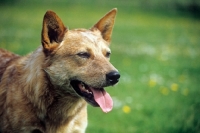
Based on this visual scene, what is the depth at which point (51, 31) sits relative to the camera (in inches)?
193

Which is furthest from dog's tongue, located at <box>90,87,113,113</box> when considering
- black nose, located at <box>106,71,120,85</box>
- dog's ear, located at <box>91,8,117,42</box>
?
dog's ear, located at <box>91,8,117,42</box>

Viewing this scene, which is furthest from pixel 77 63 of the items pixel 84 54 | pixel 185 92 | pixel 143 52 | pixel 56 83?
pixel 143 52

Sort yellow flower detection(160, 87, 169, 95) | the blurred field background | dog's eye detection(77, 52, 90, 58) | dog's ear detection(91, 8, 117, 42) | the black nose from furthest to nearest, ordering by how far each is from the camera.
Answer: yellow flower detection(160, 87, 169, 95)
the blurred field background
dog's ear detection(91, 8, 117, 42)
dog's eye detection(77, 52, 90, 58)
the black nose

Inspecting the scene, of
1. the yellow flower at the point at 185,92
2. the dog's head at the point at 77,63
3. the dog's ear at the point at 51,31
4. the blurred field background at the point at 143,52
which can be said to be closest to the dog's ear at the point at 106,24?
the dog's head at the point at 77,63

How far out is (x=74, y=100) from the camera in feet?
16.2

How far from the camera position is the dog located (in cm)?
473

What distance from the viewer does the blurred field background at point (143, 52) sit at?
22.9ft

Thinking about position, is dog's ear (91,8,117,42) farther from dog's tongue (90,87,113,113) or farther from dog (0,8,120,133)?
Result: dog's tongue (90,87,113,113)

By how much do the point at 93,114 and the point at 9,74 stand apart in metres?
2.63

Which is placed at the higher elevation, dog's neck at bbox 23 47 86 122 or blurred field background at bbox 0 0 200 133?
dog's neck at bbox 23 47 86 122

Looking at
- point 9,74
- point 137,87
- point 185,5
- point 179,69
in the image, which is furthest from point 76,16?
point 9,74

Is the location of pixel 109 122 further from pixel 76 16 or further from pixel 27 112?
pixel 76 16

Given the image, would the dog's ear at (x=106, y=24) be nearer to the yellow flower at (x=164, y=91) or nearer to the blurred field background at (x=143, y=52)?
the blurred field background at (x=143, y=52)

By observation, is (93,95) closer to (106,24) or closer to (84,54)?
(84,54)
